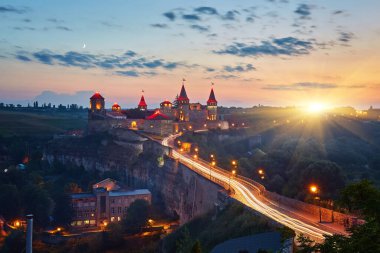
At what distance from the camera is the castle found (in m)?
93.7

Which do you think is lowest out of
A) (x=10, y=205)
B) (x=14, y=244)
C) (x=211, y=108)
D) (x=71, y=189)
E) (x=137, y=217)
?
(x=14, y=244)

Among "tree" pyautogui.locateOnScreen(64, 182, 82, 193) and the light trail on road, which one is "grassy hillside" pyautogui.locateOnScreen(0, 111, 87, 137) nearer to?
"tree" pyautogui.locateOnScreen(64, 182, 82, 193)

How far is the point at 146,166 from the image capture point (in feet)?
248

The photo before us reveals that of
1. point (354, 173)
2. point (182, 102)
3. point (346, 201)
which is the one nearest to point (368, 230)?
point (346, 201)

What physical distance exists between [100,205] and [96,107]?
45.7m

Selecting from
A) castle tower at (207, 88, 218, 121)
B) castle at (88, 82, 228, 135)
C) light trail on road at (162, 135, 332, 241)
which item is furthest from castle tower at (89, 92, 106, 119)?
light trail on road at (162, 135, 332, 241)

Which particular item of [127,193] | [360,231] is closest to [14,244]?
[127,193]

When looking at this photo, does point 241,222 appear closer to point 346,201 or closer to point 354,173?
point 346,201

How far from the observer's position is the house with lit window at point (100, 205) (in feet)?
216

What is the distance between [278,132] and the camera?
108688 millimetres

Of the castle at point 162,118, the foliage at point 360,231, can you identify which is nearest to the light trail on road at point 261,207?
the foliage at point 360,231

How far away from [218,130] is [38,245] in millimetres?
52501

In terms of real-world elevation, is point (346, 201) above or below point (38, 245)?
above

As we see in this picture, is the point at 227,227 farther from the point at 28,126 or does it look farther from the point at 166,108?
the point at 28,126
